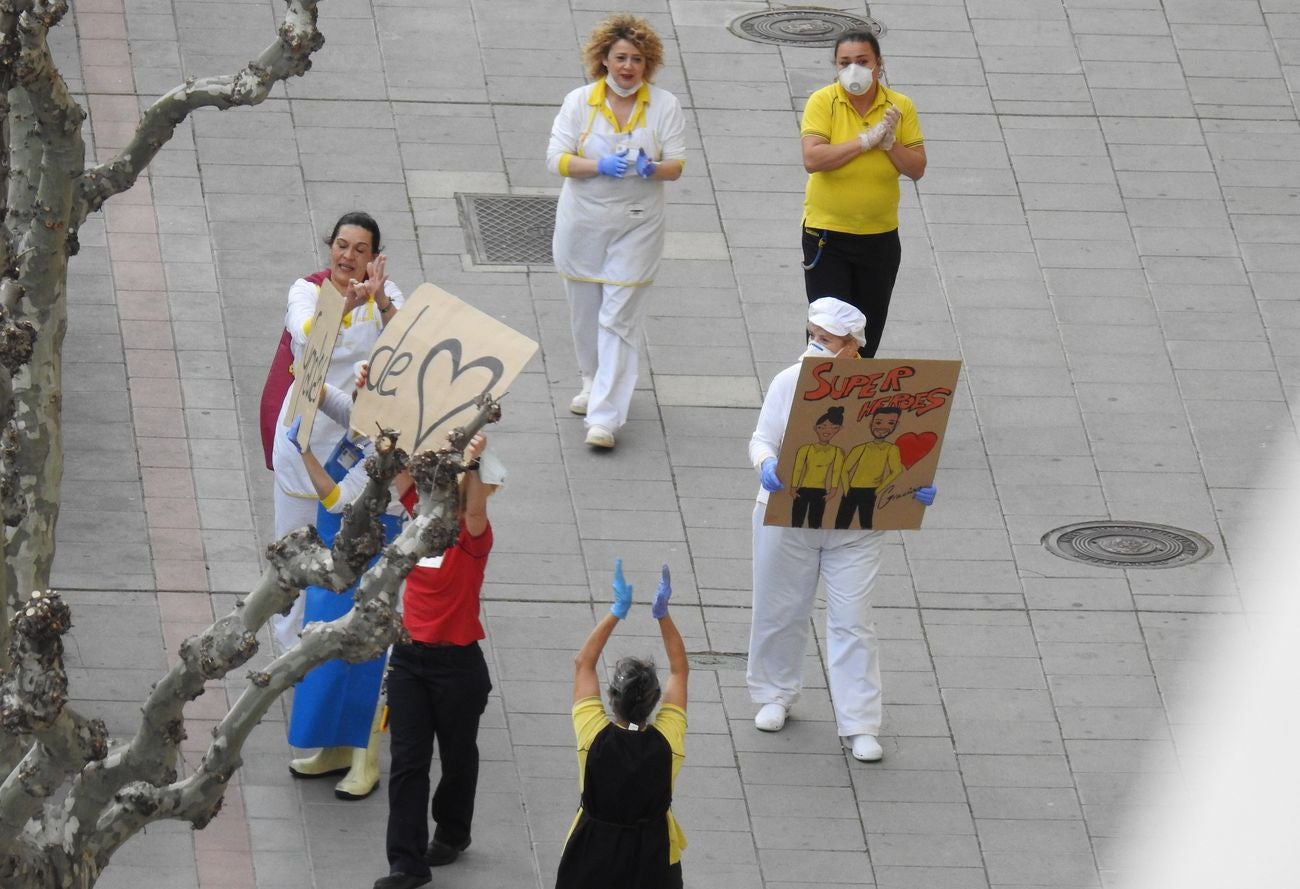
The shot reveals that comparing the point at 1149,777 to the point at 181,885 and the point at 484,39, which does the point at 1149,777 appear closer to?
the point at 181,885

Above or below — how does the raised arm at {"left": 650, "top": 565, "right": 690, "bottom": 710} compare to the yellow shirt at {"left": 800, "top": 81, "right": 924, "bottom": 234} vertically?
below

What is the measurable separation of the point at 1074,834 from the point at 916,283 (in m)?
4.89

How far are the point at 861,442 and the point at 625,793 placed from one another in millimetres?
2458

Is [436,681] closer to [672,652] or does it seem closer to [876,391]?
[672,652]

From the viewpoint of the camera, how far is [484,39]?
650 inches

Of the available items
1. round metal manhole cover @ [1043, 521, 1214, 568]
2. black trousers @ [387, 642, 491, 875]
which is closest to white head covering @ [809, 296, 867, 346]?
black trousers @ [387, 642, 491, 875]

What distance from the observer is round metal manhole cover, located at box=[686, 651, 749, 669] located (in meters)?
11.2

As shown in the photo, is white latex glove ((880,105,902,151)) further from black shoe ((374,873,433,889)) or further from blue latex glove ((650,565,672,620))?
black shoe ((374,873,433,889))

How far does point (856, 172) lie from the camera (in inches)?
484

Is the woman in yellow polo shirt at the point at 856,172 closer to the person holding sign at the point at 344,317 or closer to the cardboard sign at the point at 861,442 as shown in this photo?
the cardboard sign at the point at 861,442

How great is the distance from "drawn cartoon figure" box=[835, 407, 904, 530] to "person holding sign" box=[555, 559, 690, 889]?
2.08m

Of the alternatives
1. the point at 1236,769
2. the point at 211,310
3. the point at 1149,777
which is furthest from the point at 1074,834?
the point at 211,310

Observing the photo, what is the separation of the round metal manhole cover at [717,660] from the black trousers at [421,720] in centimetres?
183

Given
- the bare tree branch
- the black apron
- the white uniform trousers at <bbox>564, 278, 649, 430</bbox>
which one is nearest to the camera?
the bare tree branch
